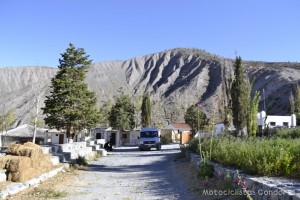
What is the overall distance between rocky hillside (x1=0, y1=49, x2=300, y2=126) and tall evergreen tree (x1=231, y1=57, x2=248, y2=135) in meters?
53.8

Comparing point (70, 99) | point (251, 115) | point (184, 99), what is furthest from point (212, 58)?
point (251, 115)

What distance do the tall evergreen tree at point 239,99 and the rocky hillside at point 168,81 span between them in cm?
5385

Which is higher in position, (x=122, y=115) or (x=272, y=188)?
(x=122, y=115)

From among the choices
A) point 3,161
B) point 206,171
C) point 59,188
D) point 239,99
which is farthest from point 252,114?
point 3,161

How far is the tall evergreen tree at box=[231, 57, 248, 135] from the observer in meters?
25.2

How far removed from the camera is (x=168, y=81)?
12406 cm

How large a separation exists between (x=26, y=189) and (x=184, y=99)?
3806 inches

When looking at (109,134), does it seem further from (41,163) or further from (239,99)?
(41,163)

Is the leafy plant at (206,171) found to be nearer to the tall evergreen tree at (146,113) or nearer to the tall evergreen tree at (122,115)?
the tall evergreen tree at (122,115)

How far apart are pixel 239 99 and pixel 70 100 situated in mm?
16013

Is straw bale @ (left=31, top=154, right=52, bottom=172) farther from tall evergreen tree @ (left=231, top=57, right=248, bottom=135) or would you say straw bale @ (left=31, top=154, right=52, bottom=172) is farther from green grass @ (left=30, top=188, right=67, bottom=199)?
tall evergreen tree @ (left=231, top=57, right=248, bottom=135)

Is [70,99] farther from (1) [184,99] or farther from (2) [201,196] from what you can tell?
(1) [184,99]

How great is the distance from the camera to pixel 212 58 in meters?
130

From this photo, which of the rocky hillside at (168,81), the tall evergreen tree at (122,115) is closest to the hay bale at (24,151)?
the tall evergreen tree at (122,115)
